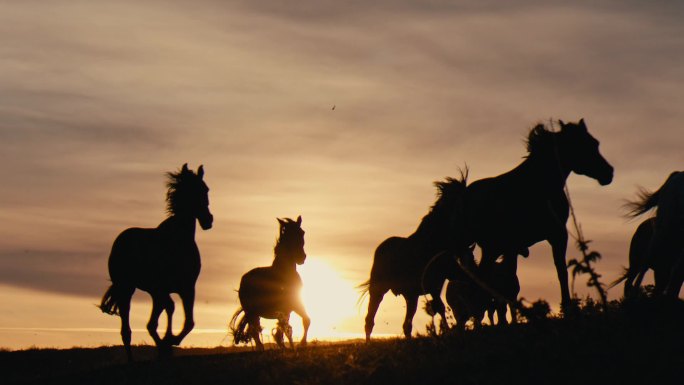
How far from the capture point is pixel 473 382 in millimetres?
12398

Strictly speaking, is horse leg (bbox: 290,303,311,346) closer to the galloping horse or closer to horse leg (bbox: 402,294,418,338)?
horse leg (bbox: 402,294,418,338)

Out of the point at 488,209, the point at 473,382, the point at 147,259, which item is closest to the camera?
the point at 473,382

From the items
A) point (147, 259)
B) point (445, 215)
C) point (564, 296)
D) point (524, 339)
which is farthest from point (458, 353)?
point (147, 259)

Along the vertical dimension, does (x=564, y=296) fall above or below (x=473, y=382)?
above

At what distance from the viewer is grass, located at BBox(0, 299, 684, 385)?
12.3 metres

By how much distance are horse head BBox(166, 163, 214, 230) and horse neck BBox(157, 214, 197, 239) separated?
118 mm

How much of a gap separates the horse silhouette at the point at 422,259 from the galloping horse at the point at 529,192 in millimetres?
562

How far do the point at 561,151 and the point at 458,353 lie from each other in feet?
18.4

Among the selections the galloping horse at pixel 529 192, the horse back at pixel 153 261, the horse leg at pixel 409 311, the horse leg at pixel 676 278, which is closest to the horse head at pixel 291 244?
the horse leg at pixel 409 311

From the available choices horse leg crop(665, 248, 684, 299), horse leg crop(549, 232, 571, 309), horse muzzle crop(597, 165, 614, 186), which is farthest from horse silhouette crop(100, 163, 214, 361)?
horse leg crop(665, 248, 684, 299)

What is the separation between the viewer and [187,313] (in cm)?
1981

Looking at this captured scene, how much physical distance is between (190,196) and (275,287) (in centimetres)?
442

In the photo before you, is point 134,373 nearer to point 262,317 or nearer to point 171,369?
point 171,369

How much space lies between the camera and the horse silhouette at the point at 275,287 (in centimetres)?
2433
